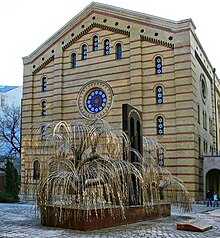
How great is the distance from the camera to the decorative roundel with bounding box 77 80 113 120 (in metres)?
30.6

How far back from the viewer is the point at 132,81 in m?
29.5

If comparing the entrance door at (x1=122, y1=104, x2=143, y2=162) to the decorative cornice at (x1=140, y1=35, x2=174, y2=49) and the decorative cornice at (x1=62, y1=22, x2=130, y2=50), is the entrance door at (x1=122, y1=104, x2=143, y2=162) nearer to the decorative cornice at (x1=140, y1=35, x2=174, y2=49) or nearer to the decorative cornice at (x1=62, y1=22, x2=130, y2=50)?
the decorative cornice at (x1=140, y1=35, x2=174, y2=49)

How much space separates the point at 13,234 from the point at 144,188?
16.7 ft

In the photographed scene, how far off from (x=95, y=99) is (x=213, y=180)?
41.9 feet

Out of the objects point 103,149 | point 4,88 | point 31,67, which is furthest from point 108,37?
point 4,88

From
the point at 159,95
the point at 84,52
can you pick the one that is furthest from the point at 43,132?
the point at 84,52

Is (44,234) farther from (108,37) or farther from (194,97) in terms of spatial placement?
(108,37)

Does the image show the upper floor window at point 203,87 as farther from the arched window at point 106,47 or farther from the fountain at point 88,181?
the fountain at point 88,181

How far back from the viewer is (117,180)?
40.2ft

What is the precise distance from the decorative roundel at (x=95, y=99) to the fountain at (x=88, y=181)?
1531cm

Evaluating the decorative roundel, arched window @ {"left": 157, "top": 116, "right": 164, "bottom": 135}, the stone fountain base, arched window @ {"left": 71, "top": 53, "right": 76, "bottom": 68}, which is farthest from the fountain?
arched window @ {"left": 71, "top": 53, "right": 76, "bottom": 68}

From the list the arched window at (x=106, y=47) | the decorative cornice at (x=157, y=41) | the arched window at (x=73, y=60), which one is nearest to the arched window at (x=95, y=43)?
the arched window at (x=106, y=47)

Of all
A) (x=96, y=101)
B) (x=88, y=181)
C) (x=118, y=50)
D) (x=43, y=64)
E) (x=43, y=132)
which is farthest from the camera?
(x=43, y=64)

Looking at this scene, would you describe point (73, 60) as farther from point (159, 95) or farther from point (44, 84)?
point (159, 95)
